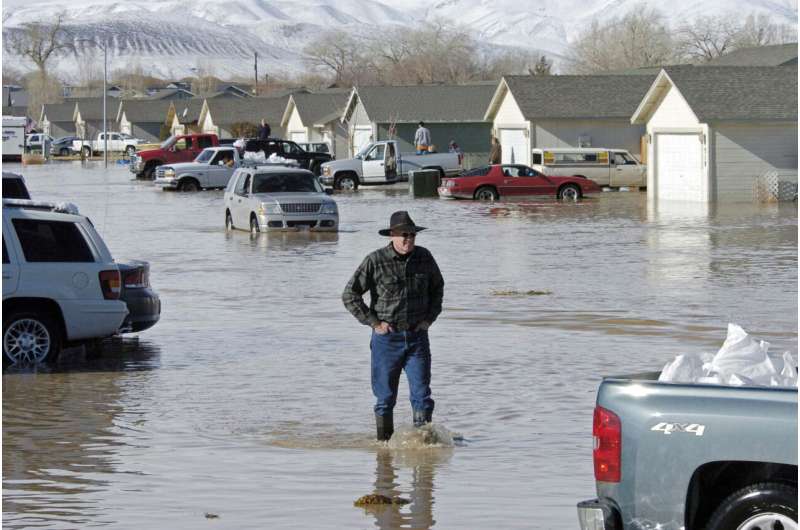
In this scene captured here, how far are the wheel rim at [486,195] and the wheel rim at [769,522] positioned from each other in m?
43.7

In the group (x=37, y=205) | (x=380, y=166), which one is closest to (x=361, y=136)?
(x=380, y=166)

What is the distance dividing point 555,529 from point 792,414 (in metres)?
2.47

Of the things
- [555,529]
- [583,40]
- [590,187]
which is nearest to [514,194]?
[590,187]

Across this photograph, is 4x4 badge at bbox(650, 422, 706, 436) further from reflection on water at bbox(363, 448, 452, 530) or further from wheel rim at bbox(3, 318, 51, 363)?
wheel rim at bbox(3, 318, 51, 363)

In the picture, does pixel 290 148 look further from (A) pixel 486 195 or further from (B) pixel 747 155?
(B) pixel 747 155

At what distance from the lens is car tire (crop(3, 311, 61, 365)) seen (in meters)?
15.5

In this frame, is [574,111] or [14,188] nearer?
[14,188]

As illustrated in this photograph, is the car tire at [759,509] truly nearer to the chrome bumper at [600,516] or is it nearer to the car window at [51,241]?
the chrome bumper at [600,516]

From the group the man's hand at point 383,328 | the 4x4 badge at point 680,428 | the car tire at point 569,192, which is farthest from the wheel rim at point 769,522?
the car tire at point 569,192

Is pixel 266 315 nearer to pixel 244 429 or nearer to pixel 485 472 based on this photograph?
pixel 244 429

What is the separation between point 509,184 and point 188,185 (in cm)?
1312

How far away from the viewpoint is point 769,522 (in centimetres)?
699

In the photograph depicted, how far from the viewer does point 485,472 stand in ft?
35.8

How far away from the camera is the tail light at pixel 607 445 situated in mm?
7238
